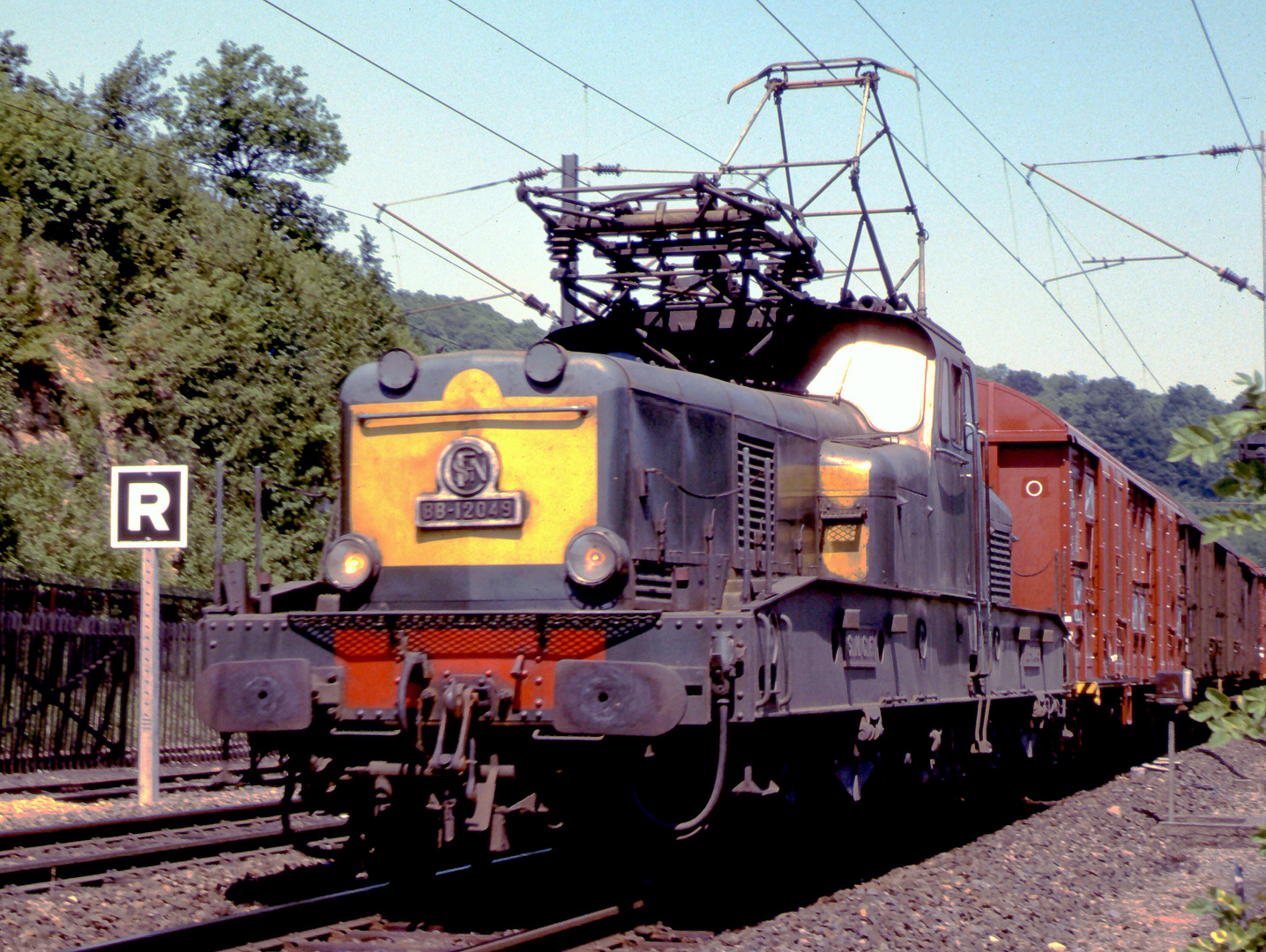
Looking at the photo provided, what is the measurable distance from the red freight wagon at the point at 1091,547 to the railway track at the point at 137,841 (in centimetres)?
722

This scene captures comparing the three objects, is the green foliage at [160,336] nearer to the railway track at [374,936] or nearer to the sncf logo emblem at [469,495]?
the sncf logo emblem at [469,495]

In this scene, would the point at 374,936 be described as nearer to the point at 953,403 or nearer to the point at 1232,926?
the point at 1232,926

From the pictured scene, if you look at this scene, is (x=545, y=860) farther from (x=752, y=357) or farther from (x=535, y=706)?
(x=752, y=357)

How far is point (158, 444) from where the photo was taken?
2841cm

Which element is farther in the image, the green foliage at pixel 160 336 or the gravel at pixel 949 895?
the green foliage at pixel 160 336

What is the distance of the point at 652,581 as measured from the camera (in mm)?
7320

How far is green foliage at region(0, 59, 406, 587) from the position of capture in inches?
981

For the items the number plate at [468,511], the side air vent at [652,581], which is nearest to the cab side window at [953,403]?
the side air vent at [652,581]

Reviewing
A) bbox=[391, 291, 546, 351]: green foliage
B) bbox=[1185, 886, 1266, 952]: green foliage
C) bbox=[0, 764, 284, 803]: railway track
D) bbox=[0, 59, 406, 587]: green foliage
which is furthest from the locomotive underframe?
bbox=[391, 291, 546, 351]: green foliage

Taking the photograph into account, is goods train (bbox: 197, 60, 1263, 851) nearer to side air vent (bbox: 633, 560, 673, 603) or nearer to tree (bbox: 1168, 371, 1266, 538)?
side air vent (bbox: 633, 560, 673, 603)

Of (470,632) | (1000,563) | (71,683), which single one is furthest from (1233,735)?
(71,683)

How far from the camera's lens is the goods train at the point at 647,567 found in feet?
22.1

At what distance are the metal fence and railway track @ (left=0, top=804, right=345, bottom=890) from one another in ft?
11.5

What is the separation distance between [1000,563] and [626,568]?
19.3 ft
